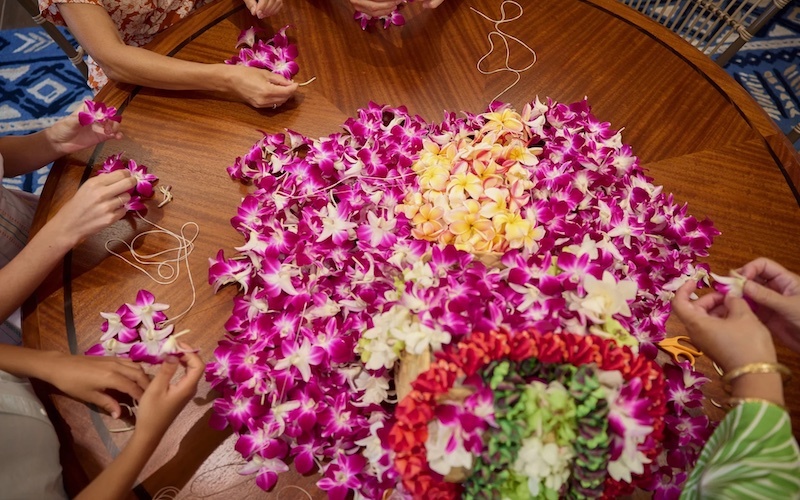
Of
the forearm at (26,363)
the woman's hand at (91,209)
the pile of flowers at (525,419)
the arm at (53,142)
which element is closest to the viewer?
the pile of flowers at (525,419)

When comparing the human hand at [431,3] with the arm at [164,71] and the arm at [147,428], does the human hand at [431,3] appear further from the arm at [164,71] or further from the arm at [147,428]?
the arm at [147,428]

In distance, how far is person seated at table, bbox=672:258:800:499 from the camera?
600mm

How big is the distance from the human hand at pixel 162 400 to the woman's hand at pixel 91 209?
0.32 m

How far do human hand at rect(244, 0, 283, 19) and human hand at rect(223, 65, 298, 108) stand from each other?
7.3 inches

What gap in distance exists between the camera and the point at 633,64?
1.21 metres

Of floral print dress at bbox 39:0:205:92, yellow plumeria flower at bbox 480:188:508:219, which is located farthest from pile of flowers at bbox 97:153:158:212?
yellow plumeria flower at bbox 480:188:508:219

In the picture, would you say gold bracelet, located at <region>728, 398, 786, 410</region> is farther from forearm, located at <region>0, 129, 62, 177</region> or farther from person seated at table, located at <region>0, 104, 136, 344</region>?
forearm, located at <region>0, 129, 62, 177</region>

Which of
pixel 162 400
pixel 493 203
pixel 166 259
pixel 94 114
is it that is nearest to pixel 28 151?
pixel 94 114

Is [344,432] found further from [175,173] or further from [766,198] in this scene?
[766,198]

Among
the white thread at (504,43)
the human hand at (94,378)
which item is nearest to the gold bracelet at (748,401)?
the white thread at (504,43)

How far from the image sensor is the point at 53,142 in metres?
0.98

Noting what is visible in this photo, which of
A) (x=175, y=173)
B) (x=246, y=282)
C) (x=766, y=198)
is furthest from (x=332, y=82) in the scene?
(x=766, y=198)

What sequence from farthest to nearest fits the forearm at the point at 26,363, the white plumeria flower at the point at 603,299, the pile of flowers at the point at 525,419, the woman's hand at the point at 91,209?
1. the woman's hand at the point at 91,209
2. the forearm at the point at 26,363
3. the white plumeria flower at the point at 603,299
4. the pile of flowers at the point at 525,419

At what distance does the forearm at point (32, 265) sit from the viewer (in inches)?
32.2
